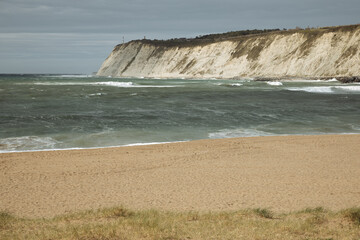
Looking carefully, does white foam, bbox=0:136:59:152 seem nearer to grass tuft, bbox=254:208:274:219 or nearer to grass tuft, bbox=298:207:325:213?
grass tuft, bbox=254:208:274:219

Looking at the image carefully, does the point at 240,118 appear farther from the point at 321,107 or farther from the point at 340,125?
the point at 321,107

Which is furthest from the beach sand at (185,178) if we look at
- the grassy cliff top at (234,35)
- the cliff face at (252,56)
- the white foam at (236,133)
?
the grassy cliff top at (234,35)

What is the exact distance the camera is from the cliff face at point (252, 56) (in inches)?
2832

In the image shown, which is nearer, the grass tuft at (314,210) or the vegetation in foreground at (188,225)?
the vegetation in foreground at (188,225)

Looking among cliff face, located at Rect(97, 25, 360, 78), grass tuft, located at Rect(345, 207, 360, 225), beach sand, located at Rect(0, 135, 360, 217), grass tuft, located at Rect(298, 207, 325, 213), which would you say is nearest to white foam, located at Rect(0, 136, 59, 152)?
beach sand, located at Rect(0, 135, 360, 217)

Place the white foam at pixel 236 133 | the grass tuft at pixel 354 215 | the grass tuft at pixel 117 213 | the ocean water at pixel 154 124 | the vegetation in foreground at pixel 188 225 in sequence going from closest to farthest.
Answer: the vegetation in foreground at pixel 188 225
the grass tuft at pixel 354 215
the grass tuft at pixel 117 213
the ocean water at pixel 154 124
the white foam at pixel 236 133

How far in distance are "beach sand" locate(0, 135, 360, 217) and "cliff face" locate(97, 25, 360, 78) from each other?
60754mm

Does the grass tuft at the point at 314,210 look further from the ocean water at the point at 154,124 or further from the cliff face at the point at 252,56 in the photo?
the cliff face at the point at 252,56

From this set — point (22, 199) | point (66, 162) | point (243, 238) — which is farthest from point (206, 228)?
point (66, 162)

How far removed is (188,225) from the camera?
5.85 metres

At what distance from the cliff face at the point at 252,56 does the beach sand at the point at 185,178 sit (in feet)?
199

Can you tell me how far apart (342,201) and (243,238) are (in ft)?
11.8

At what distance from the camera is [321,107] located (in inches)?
1067

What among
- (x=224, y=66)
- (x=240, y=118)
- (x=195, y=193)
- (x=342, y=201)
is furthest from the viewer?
(x=224, y=66)
